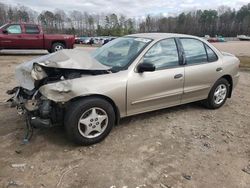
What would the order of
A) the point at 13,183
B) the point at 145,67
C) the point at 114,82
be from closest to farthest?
the point at 13,183 → the point at 114,82 → the point at 145,67

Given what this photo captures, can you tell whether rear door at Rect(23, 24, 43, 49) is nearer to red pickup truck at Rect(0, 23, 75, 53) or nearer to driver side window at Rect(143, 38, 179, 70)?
red pickup truck at Rect(0, 23, 75, 53)

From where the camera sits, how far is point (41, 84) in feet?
12.2

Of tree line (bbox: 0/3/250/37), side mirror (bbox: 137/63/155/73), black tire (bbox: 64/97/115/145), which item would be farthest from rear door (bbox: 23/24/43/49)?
tree line (bbox: 0/3/250/37)

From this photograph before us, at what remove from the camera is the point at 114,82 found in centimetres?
379

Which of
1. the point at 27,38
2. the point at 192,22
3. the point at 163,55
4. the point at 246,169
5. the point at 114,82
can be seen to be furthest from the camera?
the point at 192,22

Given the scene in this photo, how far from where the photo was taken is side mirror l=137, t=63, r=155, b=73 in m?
3.99

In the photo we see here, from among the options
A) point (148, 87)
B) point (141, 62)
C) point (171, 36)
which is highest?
point (171, 36)

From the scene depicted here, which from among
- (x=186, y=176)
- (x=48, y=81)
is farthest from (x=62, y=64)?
(x=186, y=176)

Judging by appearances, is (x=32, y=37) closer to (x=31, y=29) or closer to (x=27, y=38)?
(x=27, y=38)

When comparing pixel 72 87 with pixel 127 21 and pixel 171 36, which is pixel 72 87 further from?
pixel 127 21

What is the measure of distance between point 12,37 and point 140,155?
12.0 meters

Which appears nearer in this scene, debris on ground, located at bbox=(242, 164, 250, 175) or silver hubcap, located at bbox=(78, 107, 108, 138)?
debris on ground, located at bbox=(242, 164, 250, 175)

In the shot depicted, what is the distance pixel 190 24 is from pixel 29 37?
11569 cm

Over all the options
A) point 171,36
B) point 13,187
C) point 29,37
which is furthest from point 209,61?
point 29,37
